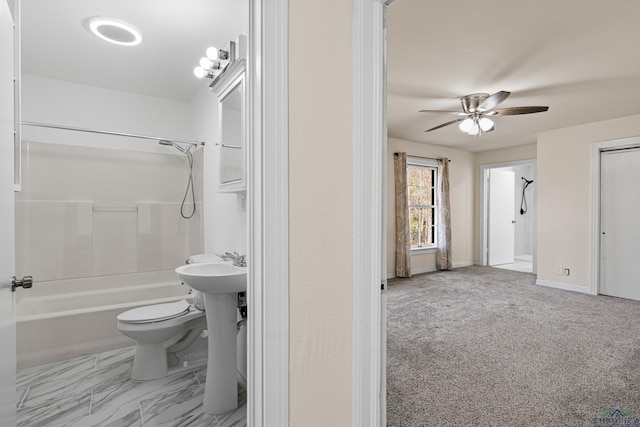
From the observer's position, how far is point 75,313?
250 centimetres

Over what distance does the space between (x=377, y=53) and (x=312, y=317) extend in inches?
39.0

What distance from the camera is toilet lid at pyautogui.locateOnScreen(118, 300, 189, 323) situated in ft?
7.07

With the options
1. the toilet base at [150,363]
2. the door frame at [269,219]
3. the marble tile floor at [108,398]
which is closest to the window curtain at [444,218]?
the marble tile floor at [108,398]

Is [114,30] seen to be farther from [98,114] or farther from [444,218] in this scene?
[444,218]

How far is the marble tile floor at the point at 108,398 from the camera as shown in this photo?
5.90ft

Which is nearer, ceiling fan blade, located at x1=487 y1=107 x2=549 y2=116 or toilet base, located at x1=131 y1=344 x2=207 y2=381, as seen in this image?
toilet base, located at x1=131 y1=344 x2=207 y2=381

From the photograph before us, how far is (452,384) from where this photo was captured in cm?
209

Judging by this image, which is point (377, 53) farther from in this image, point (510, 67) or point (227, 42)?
point (510, 67)

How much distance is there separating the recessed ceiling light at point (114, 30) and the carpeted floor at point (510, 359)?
10.1 ft

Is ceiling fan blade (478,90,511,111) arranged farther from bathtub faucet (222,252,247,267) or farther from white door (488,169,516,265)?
white door (488,169,516,265)

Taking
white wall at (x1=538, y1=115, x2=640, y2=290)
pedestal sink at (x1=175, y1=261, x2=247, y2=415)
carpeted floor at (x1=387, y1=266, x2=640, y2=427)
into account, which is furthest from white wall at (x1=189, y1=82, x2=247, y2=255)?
white wall at (x1=538, y1=115, x2=640, y2=290)

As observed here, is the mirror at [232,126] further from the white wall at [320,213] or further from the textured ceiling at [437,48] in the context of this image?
the white wall at [320,213]

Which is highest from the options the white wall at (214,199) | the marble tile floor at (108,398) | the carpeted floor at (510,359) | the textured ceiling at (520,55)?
the textured ceiling at (520,55)

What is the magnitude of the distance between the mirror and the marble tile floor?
4.58 ft
